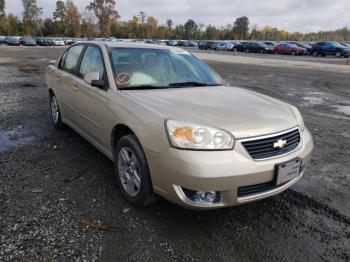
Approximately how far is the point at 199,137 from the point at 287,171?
2.92 ft

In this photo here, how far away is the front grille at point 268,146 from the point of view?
280 cm

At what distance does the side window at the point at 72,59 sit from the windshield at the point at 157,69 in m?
1.04

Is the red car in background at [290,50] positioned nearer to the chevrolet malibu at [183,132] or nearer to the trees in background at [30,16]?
the chevrolet malibu at [183,132]

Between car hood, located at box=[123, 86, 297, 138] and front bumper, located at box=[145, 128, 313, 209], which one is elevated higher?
car hood, located at box=[123, 86, 297, 138]

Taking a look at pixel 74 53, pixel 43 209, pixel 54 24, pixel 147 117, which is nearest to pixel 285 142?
pixel 147 117

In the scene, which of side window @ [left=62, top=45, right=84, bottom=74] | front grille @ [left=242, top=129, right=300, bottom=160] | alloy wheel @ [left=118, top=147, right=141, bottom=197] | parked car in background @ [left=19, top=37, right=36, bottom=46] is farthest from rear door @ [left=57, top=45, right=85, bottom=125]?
parked car in background @ [left=19, top=37, right=36, bottom=46]

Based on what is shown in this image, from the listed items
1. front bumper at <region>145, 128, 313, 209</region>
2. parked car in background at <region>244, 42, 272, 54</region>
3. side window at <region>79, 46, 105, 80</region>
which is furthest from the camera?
parked car in background at <region>244, 42, 272, 54</region>

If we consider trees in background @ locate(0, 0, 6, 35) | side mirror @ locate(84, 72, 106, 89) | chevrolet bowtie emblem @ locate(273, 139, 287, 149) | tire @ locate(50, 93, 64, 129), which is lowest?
tire @ locate(50, 93, 64, 129)

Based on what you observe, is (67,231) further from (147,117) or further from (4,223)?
(147,117)

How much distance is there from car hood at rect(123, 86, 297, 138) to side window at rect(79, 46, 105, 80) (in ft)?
2.45

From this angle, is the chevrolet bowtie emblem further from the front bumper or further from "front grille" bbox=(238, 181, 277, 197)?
"front grille" bbox=(238, 181, 277, 197)

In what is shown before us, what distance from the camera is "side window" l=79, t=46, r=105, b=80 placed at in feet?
13.5

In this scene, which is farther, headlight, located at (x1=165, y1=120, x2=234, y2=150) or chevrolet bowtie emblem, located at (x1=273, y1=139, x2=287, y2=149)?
chevrolet bowtie emblem, located at (x1=273, y1=139, x2=287, y2=149)

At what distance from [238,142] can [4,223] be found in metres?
2.22
